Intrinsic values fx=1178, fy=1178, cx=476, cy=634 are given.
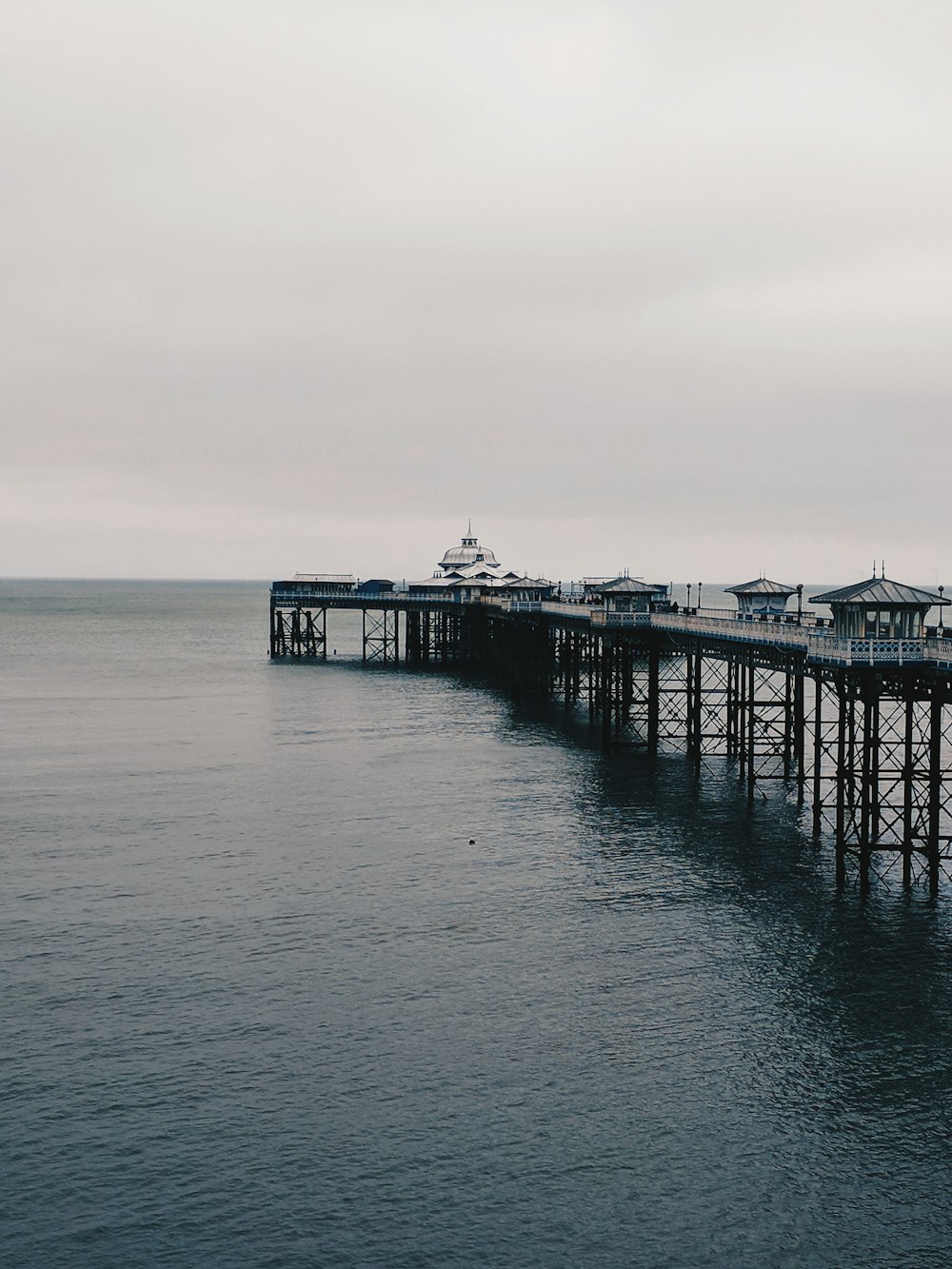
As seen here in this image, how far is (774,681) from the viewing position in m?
127

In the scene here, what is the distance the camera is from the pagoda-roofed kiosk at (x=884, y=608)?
43844 millimetres

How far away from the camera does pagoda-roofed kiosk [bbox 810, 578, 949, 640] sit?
43.8 m

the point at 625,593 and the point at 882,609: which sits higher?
the point at 625,593

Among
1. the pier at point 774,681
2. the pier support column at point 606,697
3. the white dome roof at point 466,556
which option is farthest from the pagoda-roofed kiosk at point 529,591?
the white dome roof at point 466,556

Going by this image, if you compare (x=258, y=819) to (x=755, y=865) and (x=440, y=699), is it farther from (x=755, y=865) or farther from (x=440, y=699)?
(x=440, y=699)

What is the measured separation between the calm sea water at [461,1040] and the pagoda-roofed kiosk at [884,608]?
9133 mm

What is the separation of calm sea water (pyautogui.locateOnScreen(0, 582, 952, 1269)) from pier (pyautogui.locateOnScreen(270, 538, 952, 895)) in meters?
3.19

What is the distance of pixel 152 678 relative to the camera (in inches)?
4515

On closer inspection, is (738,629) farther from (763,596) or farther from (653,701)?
(763,596)

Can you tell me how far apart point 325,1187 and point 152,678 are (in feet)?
317

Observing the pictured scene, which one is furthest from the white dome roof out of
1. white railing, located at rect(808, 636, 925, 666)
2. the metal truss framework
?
white railing, located at rect(808, 636, 925, 666)

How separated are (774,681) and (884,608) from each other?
84.9 metres

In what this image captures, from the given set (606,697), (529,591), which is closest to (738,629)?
(606,697)

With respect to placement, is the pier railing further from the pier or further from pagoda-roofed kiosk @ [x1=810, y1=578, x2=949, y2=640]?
pagoda-roofed kiosk @ [x1=810, y1=578, x2=949, y2=640]
